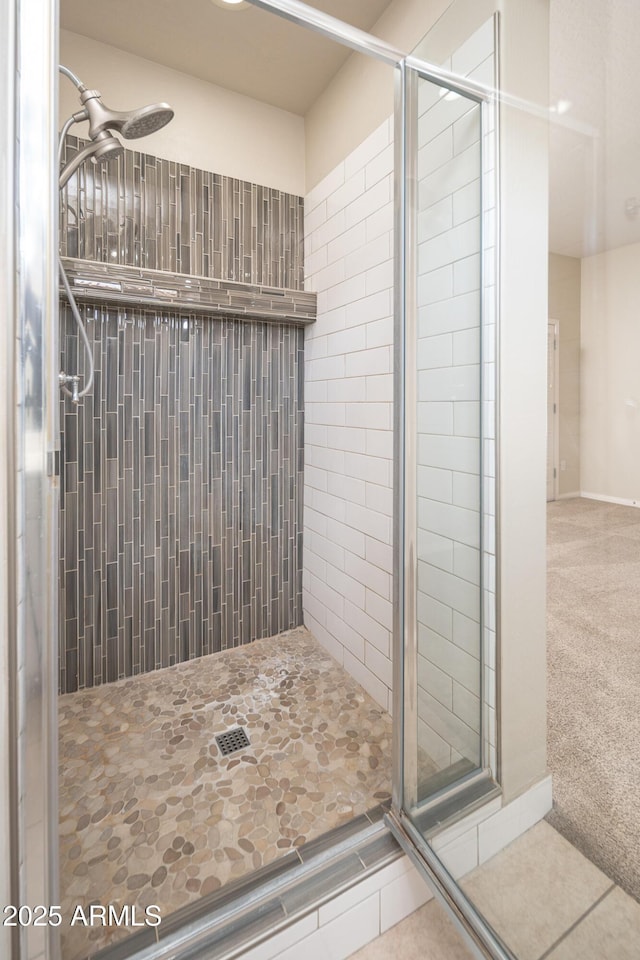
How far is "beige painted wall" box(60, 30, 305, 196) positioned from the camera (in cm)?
165

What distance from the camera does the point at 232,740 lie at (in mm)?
1484

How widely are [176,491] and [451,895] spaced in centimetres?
159

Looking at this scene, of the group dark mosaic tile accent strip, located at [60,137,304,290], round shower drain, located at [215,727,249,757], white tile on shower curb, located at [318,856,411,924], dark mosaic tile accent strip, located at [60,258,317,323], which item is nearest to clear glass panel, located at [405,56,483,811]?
white tile on shower curb, located at [318,856,411,924]

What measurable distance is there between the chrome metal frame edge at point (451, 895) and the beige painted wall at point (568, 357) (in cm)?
93

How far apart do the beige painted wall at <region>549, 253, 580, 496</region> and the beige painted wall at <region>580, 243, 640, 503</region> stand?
0.01m

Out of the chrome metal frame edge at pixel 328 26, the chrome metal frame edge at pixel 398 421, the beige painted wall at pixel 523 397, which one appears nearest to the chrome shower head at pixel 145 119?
the chrome metal frame edge at pixel 328 26

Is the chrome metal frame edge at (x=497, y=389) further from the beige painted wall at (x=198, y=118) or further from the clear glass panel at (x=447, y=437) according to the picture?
the beige painted wall at (x=198, y=118)

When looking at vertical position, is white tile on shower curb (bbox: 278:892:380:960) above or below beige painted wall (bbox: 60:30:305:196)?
below

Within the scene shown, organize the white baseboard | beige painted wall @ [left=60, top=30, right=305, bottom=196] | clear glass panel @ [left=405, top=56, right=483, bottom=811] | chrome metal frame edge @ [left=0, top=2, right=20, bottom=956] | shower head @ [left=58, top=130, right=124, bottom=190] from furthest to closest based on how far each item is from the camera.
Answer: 1. beige painted wall @ [left=60, top=30, right=305, bottom=196]
2. shower head @ [left=58, top=130, right=124, bottom=190]
3. clear glass panel @ [left=405, top=56, right=483, bottom=811]
4. the white baseboard
5. chrome metal frame edge @ [left=0, top=2, right=20, bottom=956]

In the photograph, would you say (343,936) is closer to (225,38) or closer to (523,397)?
(523,397)

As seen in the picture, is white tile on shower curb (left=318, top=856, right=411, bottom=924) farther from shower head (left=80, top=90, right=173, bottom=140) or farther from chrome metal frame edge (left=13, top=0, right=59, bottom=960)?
shower head (left=80, top=90, right=173, bottom=140)

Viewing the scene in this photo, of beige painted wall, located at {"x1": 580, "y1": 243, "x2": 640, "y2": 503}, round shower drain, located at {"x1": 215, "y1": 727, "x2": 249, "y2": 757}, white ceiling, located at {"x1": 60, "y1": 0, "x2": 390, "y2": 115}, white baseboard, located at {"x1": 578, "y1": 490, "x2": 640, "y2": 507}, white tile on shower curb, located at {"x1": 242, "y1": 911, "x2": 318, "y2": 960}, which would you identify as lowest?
white tile on shower curb, located at {"x1": 242, "y1": 911, "x2": 318, "y2": 960}

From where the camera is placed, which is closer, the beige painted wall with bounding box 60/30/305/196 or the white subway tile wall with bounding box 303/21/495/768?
the white subway tile wall with bounding box 303/21/495/768

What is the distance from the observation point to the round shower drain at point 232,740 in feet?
4.74
